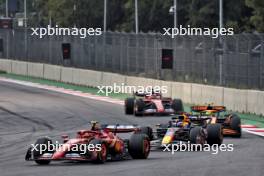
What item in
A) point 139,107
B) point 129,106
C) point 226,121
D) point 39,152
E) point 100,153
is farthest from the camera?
point 129,106

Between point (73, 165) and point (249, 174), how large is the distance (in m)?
3.37

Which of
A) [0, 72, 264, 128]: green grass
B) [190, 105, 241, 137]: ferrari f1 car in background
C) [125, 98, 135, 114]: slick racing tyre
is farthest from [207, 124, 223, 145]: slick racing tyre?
[125, 98, 135, 114]: slick racing tyre

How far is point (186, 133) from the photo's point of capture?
2097cm

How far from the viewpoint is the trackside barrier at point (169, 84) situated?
31.0 metres

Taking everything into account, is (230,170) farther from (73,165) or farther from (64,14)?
(64,14)

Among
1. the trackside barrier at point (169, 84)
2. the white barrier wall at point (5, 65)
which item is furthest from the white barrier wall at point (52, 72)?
the white barrier wall at point (5, 65)

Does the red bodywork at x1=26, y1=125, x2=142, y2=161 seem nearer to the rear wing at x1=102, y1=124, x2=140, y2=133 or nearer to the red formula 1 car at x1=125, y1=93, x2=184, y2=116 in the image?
the rear wing at x1=102, y1=124, x2=140, y2=133

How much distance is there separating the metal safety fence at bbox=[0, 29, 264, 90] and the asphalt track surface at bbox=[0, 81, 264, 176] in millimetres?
3671

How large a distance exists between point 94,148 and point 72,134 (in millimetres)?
7245

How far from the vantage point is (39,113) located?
1268 inches

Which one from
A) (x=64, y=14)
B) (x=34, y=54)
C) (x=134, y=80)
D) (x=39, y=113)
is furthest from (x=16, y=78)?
(x=64, y=14)

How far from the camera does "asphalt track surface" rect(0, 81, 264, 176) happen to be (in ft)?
55.3

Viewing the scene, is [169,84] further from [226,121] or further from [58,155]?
[58,155]

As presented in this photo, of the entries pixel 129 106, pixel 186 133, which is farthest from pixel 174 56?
pixel 186 133
